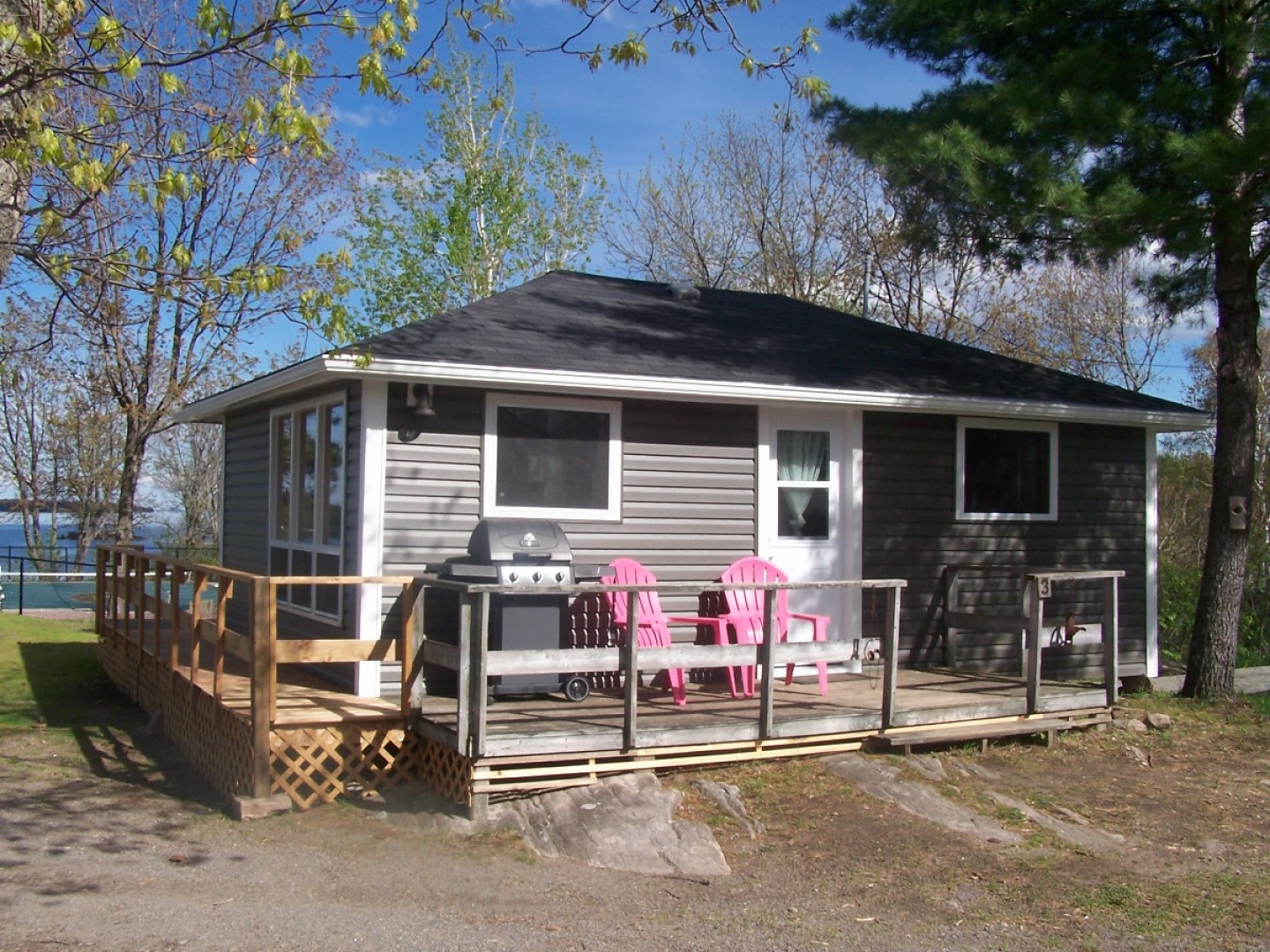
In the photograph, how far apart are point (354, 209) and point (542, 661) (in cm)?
2040

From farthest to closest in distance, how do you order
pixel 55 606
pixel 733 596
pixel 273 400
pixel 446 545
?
pixel 55 606, pixel 273 400, pixel 733 596, pixel 446 545

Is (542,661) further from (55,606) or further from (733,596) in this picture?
(55,606)

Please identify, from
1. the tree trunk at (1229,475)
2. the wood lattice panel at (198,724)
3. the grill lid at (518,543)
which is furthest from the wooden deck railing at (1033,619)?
the wood lattice panel at (198,724)

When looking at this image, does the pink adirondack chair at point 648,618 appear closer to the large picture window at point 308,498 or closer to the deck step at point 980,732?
the deck step at point 980,732

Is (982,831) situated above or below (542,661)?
below

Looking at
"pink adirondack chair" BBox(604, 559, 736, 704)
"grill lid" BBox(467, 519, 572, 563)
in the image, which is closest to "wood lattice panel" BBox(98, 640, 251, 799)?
"grill lid" BBox(467, 519, 572, 563)

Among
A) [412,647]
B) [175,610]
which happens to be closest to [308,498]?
[175,610]

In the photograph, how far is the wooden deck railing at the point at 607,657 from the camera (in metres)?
6.28

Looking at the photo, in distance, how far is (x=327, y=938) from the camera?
485cm

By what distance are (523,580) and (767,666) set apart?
1.65 meters

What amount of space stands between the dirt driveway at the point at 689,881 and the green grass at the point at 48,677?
89.1 inches

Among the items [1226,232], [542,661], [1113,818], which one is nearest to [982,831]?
[1113,818]

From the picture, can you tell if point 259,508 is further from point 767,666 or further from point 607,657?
point 767,666

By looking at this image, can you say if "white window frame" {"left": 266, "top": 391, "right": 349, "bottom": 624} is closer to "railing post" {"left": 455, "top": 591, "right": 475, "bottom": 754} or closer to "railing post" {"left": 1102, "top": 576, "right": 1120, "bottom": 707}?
"railing post" {"left": 455, "top": 591, "right": 475, "bottom": 754}
